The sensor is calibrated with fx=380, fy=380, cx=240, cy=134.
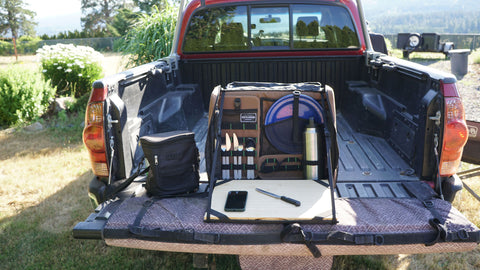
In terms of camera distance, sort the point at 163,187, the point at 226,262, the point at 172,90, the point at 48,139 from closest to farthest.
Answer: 1. the point at 163,187
2. the point at 226,262
3. the point at 172,90
4. the point at 48,139

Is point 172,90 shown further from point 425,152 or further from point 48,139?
point 48,139

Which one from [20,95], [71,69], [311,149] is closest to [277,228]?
[311,149]

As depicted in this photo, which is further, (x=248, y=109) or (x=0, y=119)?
(x=0, y=119)

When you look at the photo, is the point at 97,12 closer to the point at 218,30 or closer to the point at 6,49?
the point at 6,49

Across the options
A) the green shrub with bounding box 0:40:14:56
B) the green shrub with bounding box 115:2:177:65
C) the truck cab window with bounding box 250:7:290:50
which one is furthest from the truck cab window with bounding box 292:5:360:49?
the green shrub with bounding box 0:40:14:56

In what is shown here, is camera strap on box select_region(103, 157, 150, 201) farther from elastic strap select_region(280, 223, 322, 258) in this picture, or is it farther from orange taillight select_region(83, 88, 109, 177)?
elastic strap select_region(280, 223, 322, 258)

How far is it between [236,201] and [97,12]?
5264 cm

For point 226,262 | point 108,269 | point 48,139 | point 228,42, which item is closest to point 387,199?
point 226,262

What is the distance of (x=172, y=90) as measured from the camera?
4.44m

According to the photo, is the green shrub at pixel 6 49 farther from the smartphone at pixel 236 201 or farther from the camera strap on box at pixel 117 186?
the smartphone at pixel 236 201

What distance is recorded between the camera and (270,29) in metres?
4.58

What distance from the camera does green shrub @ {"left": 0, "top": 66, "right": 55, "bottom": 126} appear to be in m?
7.23

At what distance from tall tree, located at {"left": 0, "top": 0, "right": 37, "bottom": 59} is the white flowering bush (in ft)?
143

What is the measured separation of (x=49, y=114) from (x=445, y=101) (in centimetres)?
758
